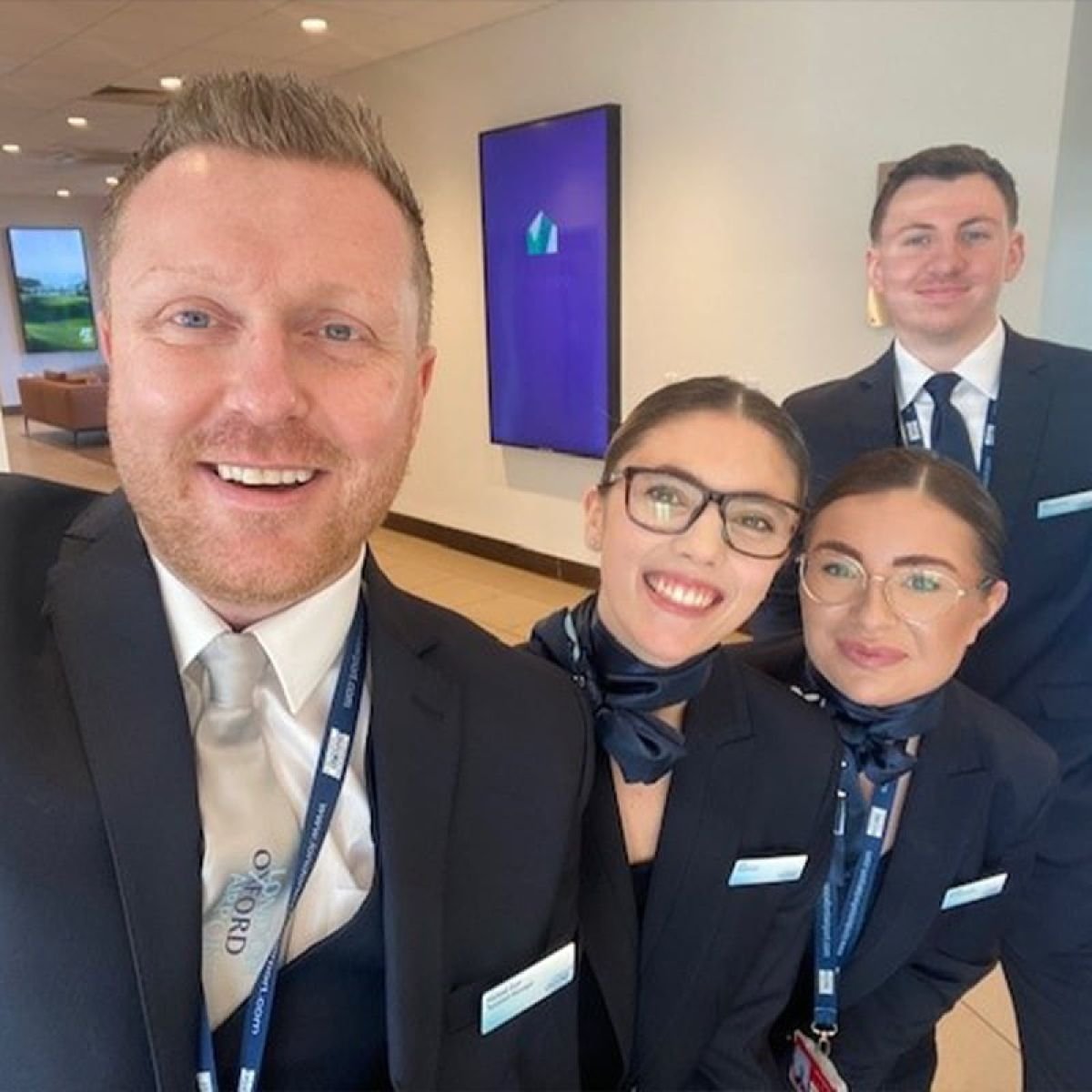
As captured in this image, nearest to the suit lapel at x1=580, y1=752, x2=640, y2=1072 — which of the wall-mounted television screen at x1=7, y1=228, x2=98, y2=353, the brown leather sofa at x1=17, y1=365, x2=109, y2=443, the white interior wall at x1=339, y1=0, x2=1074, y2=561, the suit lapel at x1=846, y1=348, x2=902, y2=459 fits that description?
the suit lapel at x1=846, y1=348, x2=902, y2=459

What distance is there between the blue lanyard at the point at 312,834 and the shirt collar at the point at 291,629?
3 cm

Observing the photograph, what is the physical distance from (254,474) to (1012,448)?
1.55 m

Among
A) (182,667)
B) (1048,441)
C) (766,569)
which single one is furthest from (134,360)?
(1048,441)

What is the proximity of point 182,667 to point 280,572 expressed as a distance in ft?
0.48

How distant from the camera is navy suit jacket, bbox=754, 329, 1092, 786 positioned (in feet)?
5.93

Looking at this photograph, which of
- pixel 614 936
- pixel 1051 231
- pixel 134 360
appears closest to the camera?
pixel 134 360

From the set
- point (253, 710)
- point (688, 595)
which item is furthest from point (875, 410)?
point (253, 710)

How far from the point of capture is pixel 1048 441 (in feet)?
5.98

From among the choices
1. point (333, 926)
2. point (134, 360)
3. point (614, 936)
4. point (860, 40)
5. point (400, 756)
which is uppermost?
point (860, 40)

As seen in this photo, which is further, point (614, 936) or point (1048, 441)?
point (1048, 441)

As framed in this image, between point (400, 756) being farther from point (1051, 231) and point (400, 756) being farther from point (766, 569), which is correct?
point (1051, 231)

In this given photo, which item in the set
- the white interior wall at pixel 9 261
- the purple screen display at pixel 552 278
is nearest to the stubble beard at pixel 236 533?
the purple screen display at pixel 552 278

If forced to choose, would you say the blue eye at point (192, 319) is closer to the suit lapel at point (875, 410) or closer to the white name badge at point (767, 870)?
the white name badge at point (767, 870)

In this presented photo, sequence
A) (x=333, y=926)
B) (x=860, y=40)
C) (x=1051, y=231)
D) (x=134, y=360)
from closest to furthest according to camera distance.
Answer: (x=134, y=360) → (x=333, y=926) → (x=1051, y=231) → (x=860, y=40)
